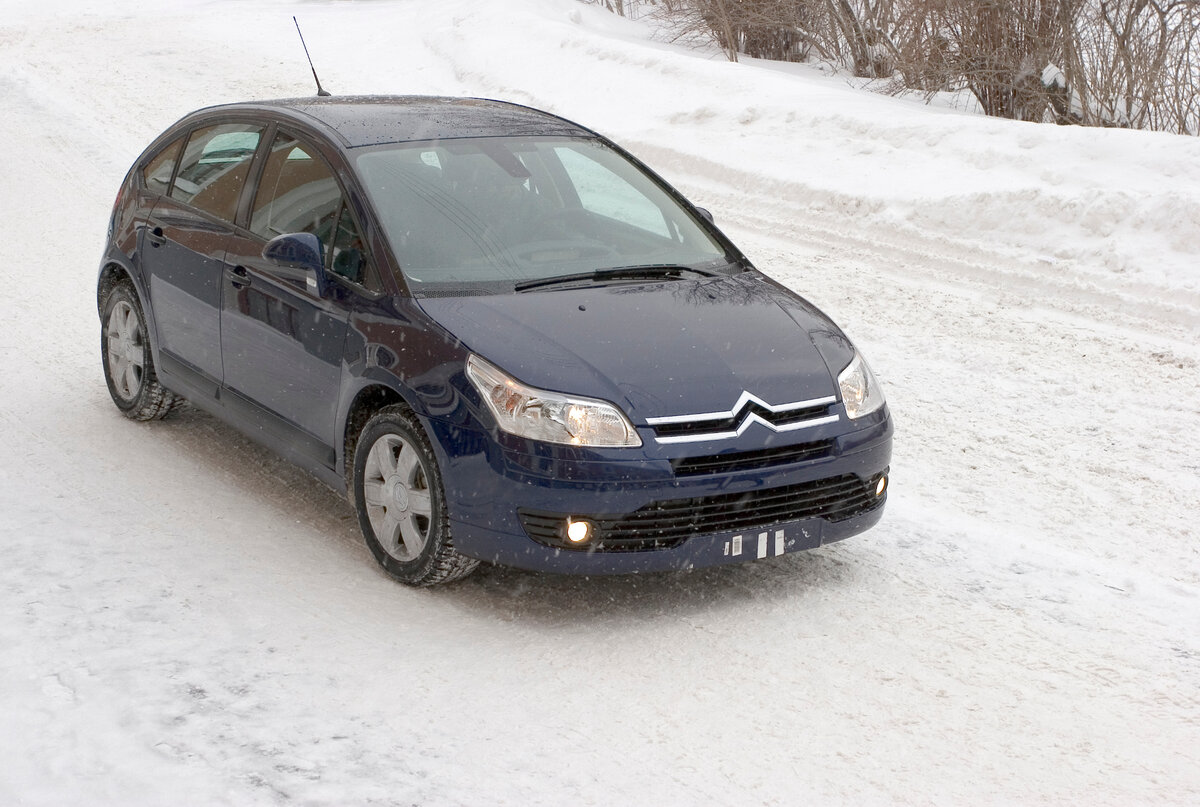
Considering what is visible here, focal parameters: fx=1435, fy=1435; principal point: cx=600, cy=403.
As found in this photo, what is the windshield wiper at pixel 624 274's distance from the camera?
17.6 feet

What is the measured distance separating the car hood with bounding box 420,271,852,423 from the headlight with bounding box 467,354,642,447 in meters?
0.04

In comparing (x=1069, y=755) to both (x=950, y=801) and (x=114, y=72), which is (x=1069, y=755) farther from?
(x=114, y=72)

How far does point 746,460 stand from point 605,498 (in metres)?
0.48

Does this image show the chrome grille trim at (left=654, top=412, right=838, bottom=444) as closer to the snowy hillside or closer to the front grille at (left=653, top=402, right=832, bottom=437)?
the front grille at (left=653, top=402, right=832, bottom=437)

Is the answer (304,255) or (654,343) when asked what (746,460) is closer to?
(654,343)

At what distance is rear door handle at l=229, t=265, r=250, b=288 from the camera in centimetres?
587

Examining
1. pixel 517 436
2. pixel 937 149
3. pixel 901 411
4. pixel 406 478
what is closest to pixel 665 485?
pixel 517 436

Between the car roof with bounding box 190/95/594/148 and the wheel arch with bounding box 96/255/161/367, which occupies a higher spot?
the car roof with bounding box 190/95/594/148

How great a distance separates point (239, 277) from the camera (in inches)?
Result: 233

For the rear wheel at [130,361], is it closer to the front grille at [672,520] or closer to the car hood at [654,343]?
the car hood at [654,343]

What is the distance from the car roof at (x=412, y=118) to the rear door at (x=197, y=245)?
21cm

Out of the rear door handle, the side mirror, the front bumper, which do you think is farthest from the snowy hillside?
the side mirror

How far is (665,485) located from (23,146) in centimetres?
1177

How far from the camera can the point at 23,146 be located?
14.3m
